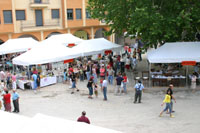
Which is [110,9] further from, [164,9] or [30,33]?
[30,33]

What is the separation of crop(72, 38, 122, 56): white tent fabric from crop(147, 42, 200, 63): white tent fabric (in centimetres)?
605

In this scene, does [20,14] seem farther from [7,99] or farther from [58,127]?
[58,127]

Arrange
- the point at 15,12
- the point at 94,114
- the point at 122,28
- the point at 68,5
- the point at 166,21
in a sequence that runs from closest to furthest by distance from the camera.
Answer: the point at 94,114 → the point at 166,21 → the point at 122,28 → the point at 15,12 → the point at 68,5

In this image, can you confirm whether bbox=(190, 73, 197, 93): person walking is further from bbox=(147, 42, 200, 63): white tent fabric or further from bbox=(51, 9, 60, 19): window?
bbox=(51, 9, 60, 19): window

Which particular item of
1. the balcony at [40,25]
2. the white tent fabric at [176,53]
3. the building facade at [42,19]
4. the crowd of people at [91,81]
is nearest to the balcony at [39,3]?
the building facade at [42,19]

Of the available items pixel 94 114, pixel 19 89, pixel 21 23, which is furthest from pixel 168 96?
pixel 21 23

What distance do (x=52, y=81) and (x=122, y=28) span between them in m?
6.80

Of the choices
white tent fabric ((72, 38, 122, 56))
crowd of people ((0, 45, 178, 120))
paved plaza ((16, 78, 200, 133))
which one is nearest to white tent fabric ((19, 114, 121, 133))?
paved plaza ((16, 78, 200, 133))

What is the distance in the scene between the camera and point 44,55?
61.5 feet

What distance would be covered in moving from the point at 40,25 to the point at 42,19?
0.79 m

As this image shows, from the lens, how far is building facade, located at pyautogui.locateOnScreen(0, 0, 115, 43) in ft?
92.4

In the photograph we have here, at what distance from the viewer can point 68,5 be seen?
32.6m

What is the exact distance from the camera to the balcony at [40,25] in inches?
1158

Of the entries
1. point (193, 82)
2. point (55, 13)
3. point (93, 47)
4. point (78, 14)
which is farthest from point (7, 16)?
point (193, 82)
